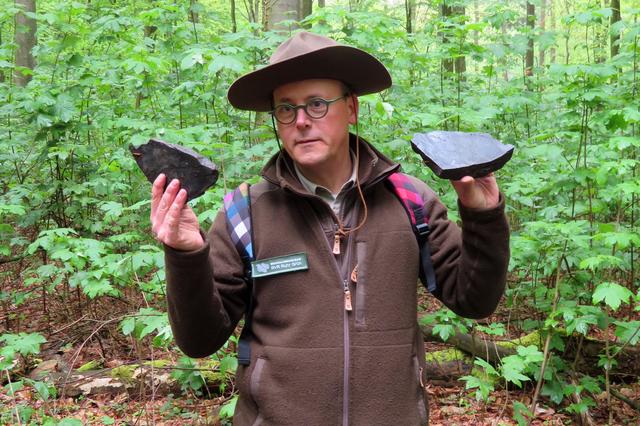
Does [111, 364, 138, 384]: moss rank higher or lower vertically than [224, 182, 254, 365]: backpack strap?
lower

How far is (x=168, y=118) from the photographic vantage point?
5.74m

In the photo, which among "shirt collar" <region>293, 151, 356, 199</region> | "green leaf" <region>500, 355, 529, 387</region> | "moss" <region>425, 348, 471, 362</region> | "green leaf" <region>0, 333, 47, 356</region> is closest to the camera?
"shirt collar" <region>293, 151, 356, 199</region>

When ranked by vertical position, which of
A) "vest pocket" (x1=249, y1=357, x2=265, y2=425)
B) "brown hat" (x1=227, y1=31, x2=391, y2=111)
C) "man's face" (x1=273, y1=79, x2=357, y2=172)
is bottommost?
"vest pocket" (x1=249, y1=357, x2=265, y2=425)

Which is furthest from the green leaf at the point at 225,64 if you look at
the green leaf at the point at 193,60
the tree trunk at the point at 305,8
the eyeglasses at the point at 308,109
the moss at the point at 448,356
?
the tree trunk at the point at 305,8

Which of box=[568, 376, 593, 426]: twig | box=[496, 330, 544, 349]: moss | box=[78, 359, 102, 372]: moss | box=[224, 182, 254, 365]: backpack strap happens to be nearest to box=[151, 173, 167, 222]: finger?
box=[224, 182, 254, 365]: backpack strap

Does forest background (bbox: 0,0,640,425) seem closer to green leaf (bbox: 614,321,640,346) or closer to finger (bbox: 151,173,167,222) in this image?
green leaf (bbox: 614,321,640,346)

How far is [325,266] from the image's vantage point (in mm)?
1893

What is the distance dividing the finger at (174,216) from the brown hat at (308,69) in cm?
61

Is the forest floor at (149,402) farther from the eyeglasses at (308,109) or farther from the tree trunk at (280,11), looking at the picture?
the tree trunk at (280,11)

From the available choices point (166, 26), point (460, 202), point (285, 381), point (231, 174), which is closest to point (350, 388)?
point (285, 381)

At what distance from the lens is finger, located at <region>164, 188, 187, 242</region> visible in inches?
63.7

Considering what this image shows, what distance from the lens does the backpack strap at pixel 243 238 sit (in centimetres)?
192

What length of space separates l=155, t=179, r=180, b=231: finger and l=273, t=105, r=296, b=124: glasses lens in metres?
0.54

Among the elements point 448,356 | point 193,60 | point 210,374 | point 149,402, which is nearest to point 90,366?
point 149,402
